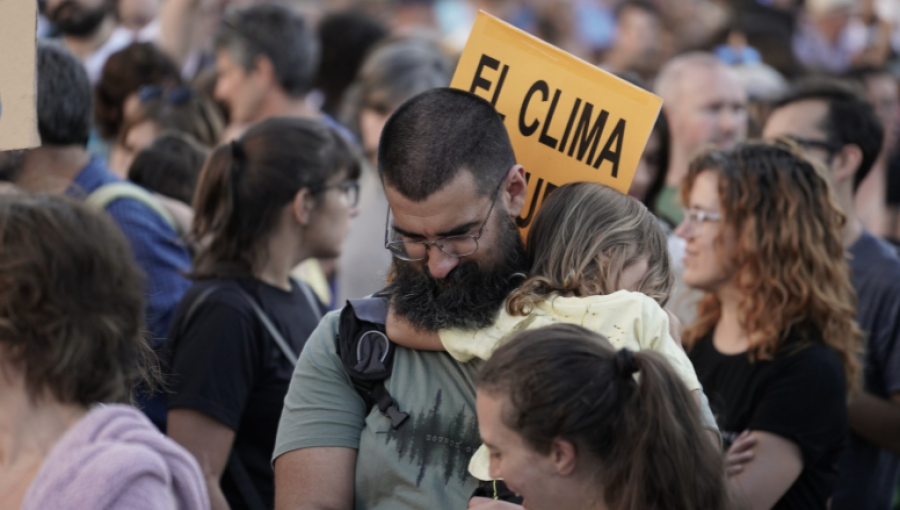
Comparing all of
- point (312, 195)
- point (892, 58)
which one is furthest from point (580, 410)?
point (892, 58)

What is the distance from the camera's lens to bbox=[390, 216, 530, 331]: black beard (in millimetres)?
2475

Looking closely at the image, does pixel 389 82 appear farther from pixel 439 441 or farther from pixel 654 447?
pixel 654 447

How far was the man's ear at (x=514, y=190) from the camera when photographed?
2.66 m

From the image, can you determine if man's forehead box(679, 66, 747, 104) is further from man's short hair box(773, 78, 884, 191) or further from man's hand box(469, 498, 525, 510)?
man's hand box(469, 498, 525, 510)

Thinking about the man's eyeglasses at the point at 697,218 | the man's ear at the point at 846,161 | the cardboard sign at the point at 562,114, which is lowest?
the man's eyeglasses at the point at 697,218

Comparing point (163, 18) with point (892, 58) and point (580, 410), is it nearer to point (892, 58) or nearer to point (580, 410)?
point (580, 410)

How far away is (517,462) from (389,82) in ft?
13.2

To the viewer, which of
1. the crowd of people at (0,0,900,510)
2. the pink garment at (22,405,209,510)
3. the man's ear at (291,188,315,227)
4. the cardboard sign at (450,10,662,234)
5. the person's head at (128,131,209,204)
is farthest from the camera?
the person's head at (128,131,209,204)

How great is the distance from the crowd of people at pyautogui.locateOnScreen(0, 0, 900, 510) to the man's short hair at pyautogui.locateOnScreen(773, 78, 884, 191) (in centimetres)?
1

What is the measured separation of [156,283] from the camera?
4.08m

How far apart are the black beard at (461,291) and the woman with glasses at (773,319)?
120 centimetres


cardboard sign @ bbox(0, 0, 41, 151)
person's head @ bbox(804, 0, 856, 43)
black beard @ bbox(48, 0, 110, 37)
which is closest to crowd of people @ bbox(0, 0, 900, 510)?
cardboard sign @ bbox(0, 0, 41, 151)

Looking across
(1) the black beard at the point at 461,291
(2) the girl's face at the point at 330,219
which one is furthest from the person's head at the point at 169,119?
(1) the black beard at the point at 461,291

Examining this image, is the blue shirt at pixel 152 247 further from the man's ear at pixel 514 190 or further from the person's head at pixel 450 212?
the man's ear at pixel 514 190
